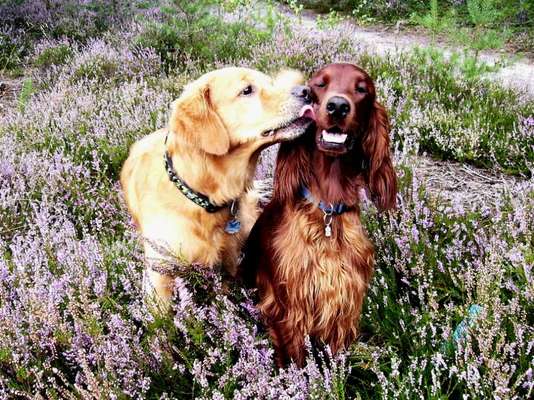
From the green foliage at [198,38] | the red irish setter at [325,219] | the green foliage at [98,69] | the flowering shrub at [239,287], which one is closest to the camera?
the flowering shrub at [239,287]

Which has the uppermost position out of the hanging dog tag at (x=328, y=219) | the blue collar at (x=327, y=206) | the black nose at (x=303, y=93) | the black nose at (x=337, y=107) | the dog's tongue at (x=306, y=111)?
the black nose at (x=337, y=107)

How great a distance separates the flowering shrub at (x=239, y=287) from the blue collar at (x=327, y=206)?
0.41m

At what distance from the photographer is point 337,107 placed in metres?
1.98

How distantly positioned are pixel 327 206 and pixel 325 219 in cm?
6

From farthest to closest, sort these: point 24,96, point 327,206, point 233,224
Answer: point 24,96 < point 233,224 < point 327,206

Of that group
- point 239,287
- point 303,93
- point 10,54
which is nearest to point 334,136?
point 303,93

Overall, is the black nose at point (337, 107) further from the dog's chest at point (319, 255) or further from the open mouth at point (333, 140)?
the dog's chest at point (319, 255)

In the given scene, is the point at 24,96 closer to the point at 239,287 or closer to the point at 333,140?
the point at 239,287

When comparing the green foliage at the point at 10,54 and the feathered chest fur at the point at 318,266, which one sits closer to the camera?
the feathered chest fur at the point at 318,266

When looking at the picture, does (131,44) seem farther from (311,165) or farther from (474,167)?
(311,165)

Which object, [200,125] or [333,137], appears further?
[200,125]

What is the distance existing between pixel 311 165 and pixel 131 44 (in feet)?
16.8

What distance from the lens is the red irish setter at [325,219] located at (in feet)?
7.11

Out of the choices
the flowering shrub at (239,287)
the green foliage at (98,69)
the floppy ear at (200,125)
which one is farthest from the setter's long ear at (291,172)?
the green foliage at (98,69)
